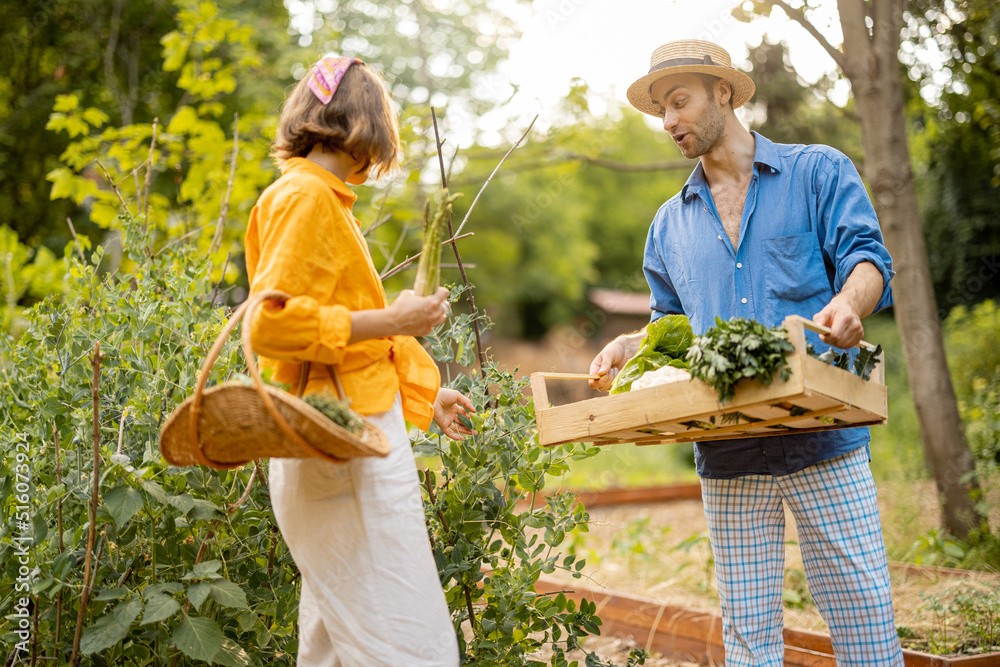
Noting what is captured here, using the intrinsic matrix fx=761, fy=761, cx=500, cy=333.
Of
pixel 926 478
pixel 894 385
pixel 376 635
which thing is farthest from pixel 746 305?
pixel 894 385

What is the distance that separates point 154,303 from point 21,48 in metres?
8.62

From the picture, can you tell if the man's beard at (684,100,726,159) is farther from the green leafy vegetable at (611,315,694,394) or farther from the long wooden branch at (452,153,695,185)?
the long wooden branch at (452,153,695,185)

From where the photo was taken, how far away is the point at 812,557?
2.23m

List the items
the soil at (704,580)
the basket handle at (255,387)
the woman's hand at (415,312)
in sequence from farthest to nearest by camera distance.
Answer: the soil at (704,580) → the woman's hand at (415,312) → the basket handle at (255,387)

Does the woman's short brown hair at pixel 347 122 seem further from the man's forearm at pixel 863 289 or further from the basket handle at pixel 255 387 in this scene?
the man's forearm at pixel 863 289

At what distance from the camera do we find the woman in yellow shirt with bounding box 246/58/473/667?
158cm

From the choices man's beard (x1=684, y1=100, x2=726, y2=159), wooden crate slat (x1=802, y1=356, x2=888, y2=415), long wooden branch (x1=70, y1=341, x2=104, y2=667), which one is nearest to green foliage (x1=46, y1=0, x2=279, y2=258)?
long wooden branch (x1=70, y1=341, x2=104, y2=667)

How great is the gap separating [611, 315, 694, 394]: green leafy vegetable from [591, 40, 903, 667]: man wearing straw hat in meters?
0.24

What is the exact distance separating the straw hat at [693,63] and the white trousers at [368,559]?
1507 millimetres

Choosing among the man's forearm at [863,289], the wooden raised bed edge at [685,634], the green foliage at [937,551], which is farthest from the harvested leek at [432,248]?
the green foliage at [937,551]

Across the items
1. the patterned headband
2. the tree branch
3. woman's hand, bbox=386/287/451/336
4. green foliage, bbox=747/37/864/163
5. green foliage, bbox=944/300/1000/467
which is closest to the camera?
woman's hand, bbox=386/287/451/336

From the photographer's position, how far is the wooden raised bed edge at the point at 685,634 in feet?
9.80

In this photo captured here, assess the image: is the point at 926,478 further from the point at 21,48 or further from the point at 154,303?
the point at 21,48

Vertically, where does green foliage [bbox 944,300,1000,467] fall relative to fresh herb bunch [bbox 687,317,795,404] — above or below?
below
